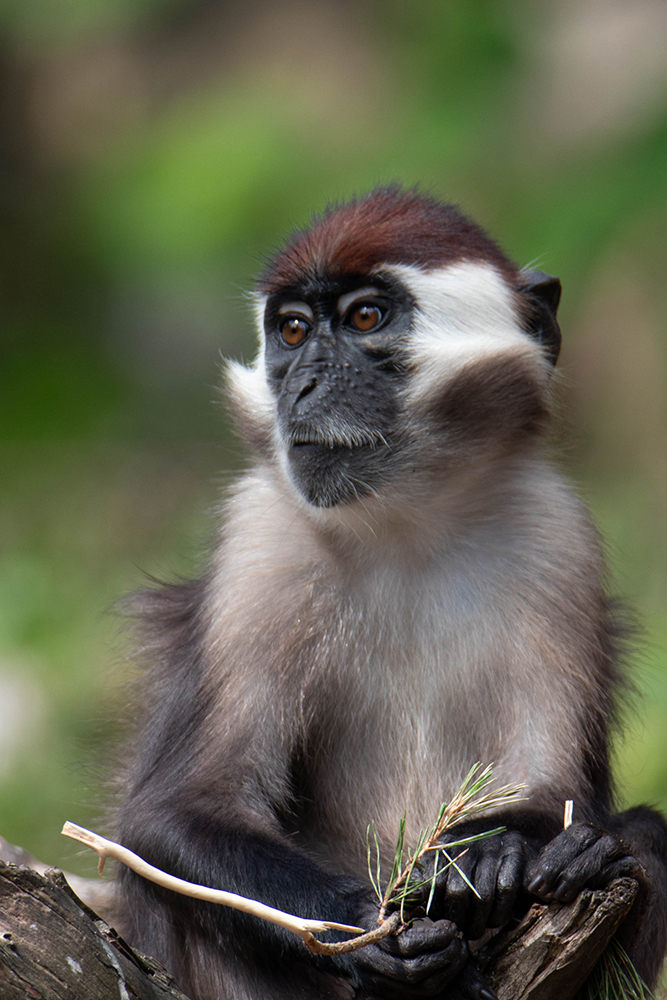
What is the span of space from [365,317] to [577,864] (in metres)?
2.29

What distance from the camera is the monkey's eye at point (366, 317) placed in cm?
489

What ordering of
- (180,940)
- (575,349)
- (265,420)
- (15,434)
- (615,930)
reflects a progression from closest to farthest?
(615,930), (180,940), (265,420), (575,349), (15,434)

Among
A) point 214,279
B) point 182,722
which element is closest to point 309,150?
point 214,279

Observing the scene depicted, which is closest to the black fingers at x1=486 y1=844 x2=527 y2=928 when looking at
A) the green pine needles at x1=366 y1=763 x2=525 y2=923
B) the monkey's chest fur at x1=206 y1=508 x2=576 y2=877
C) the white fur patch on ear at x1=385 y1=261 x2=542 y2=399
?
the green pine needles at x1=366 y1=763 x2=525 y2=923

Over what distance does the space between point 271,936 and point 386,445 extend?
1904 mm

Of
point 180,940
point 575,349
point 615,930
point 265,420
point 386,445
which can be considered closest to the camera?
point 615,930

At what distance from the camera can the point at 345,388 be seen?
15.8 feet

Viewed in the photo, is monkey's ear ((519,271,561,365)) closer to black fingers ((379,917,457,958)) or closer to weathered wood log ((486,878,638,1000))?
weathered wood log ((486,878,638,1000))

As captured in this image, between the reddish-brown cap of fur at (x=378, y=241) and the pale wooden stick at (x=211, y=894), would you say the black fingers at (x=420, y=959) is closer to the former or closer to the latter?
the pale wooden stick at (x=211, y=894)

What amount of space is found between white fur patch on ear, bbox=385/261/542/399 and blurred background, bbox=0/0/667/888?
4.58 m

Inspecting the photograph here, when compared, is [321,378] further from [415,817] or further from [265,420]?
[415,817]

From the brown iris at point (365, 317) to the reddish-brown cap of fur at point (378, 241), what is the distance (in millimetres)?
152

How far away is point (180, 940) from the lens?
14.8ft

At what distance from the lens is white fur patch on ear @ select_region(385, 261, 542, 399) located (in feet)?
15.9
